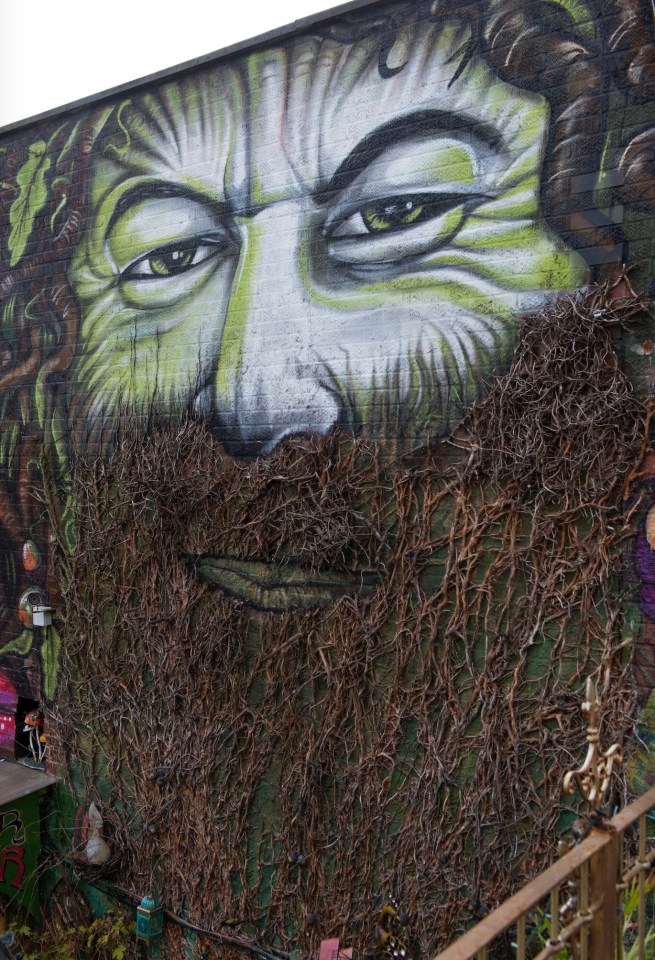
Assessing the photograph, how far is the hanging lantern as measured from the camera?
16.8 feet

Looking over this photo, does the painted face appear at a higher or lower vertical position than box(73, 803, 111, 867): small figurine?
higher

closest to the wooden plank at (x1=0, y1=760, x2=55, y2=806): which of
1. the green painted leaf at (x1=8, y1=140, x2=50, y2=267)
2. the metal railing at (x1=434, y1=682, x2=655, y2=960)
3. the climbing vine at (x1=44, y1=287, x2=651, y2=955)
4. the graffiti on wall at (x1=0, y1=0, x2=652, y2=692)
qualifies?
the climbing vine at (x1=44, y1=287, x2=651, y2=955)

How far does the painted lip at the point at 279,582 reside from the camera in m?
4.43

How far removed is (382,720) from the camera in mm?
4324

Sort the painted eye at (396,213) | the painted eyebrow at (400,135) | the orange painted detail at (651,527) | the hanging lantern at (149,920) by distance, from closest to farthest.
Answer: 1. the orange painted detail at (651,527)
2. the painted eyebrow at (400,135)
3. the painted eye at (396,213)
4. the hanging lantern at (149,920)

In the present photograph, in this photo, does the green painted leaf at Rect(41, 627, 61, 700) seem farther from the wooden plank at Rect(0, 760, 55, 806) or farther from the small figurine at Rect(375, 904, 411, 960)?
the small figurine at Rect(375, 904, 411, 960)

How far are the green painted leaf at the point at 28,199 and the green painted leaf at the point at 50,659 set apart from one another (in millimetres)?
2935

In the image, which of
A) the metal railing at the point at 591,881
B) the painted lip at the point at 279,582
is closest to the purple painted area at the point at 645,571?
the painted lip at the point at 279,582

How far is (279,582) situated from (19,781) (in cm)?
283

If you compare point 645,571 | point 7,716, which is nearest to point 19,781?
point 7,716

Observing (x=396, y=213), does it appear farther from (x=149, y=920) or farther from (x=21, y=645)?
(x=149, y=920)

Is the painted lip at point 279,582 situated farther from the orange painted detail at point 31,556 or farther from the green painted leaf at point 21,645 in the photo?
the green painted leaf at point 21,645

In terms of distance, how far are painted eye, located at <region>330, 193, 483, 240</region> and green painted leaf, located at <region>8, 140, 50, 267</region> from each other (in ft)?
9.25

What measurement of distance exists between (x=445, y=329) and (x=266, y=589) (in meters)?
1.88
